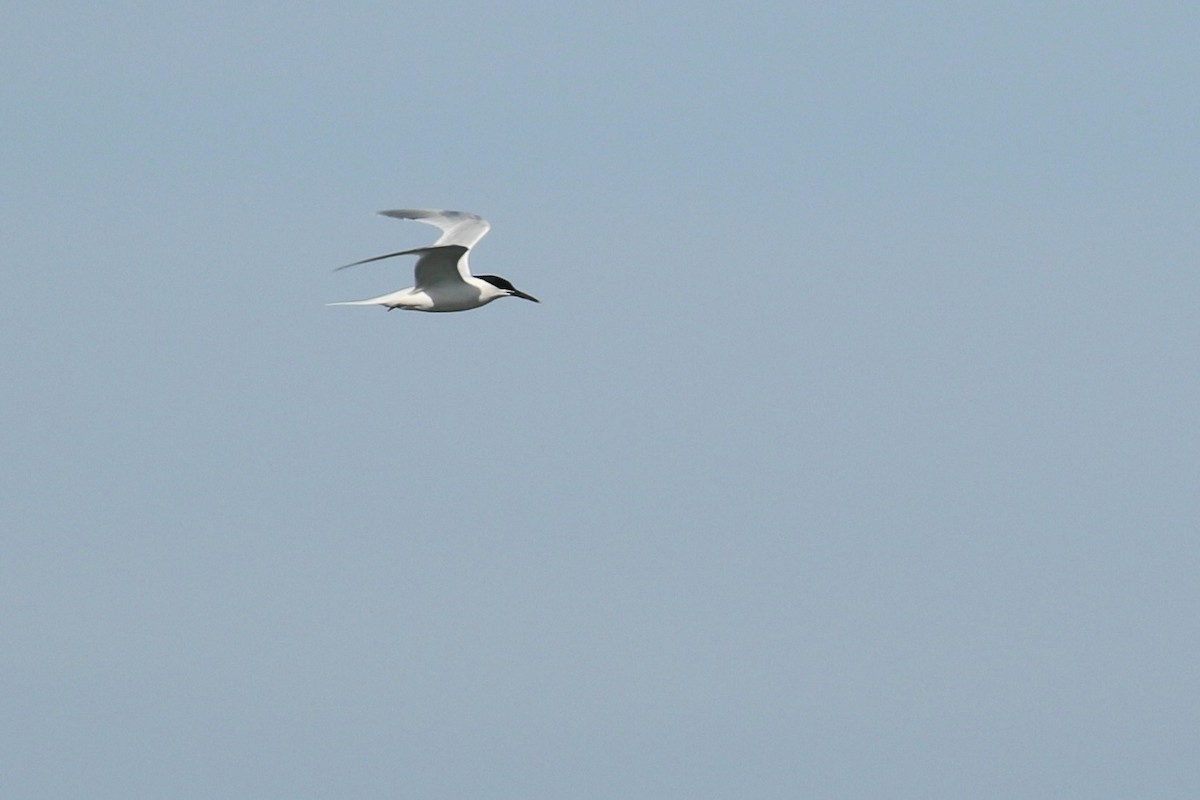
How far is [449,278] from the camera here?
3162 centimetres

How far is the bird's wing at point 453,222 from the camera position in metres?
32.0

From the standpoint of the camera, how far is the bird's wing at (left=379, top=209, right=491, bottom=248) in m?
32.0

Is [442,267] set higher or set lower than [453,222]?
lower

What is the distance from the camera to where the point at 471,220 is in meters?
32.5

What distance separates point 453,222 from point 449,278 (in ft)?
4.12

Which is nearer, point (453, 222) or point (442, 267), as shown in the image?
point (442, 267)

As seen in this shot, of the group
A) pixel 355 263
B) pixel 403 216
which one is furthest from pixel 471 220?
pixel 355 263

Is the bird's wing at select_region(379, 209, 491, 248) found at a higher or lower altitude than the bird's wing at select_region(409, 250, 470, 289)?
higher

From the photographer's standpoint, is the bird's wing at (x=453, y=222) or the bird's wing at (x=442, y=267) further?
the bird's wing at (x=453, y=222)

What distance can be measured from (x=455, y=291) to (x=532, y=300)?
168 centimetres

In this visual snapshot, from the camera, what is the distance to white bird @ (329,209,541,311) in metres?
31.1

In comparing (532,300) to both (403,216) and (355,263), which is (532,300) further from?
(355,263)

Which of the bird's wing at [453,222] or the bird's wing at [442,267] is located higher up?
the bird's wing at [453,222]

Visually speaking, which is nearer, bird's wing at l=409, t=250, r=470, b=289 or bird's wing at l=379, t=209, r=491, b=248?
bird's wing at l=409, t=250, r=470, b=289
